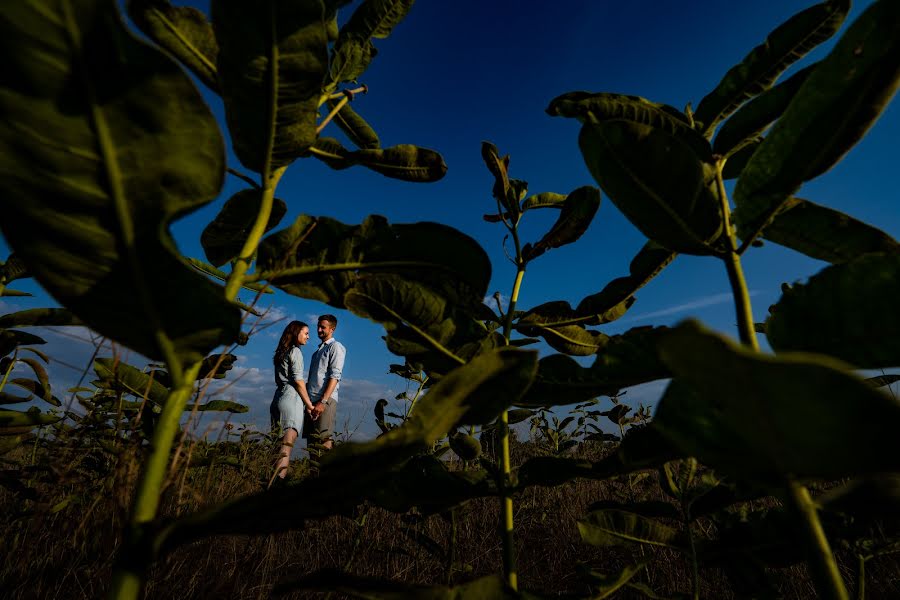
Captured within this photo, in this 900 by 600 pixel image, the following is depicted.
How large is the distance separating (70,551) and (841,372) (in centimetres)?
398

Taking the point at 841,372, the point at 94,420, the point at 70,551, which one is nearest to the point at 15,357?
the point at 94,420

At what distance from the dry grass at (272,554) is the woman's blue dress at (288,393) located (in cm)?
197

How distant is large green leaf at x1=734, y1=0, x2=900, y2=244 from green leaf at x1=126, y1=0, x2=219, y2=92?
39.8 inches

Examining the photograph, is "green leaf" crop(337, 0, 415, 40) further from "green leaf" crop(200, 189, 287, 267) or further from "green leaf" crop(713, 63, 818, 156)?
"green leaf" crop(713, 63, 818, 156)

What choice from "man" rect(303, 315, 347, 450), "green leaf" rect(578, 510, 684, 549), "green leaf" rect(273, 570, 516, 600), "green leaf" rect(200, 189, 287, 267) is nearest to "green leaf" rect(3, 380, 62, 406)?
"green leaf" rect(200, 189, 287, 267)

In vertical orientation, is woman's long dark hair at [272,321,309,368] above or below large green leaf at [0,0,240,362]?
above

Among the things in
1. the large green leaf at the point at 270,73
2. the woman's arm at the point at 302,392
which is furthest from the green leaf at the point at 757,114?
the woman's arm at the point at 302,392

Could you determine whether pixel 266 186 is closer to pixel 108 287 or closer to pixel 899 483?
pixel 108 287

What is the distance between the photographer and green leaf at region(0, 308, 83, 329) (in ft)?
5.06

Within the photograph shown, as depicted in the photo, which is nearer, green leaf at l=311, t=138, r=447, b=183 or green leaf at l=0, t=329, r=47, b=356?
green leaf at l=311, t=138, r=447, b=183

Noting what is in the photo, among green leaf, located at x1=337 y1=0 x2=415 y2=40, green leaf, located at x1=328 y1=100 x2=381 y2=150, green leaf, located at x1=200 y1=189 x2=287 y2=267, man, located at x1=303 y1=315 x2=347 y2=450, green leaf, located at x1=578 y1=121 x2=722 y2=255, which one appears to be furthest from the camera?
man, located at x1=303 y1=315 x2=347 y2=450

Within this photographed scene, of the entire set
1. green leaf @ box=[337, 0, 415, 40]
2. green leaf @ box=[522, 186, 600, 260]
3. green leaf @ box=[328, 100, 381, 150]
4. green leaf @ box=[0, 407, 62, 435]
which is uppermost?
green leaf @ box=[337, 0, 415, 40]

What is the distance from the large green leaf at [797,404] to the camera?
32 cm

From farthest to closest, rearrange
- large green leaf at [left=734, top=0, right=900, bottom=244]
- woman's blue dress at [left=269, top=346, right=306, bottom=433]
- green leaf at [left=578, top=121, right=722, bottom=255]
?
woman's blue dress at [left=269, top=346, right=306, bottom=433], green leaf at [left=578, top=121, right=722, bottom=255], large green leaf at [left=734, top=0, right=900, bottom=244]
